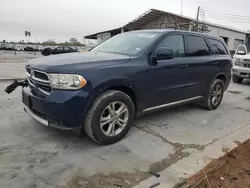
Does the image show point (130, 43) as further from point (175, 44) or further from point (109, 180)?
point (109, 180)

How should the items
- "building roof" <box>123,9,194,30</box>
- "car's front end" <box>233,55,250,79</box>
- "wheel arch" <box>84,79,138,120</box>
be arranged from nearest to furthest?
"wheel arch" <box>84,79,138,120</box> < "car's front end" <box>233,55,250,79</box> < "building roof" <box>123,9,194,30</box>

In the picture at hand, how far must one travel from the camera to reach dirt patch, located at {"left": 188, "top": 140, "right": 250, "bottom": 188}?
2986 mm

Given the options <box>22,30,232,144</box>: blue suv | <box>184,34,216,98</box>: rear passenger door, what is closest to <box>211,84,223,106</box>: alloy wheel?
<box>184,34,216,98</box>: rear passenger door

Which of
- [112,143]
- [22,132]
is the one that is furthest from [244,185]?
[22,132]

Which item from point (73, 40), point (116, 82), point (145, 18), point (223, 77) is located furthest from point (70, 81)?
point (73, 40)

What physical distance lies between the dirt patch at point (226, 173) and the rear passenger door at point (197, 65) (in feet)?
5.37

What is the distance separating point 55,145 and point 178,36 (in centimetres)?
295

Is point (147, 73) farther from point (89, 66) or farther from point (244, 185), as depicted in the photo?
point (244, 185)

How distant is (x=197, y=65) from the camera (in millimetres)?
5055

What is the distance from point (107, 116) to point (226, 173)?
1.76m

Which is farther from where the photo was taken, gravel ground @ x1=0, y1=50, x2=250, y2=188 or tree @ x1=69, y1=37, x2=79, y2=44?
tree @ x1=69, y1=37, x2=79, y2=44

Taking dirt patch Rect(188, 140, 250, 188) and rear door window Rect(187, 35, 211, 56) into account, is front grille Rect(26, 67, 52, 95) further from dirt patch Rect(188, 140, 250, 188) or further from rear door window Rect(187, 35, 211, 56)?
rear door window Rect(187, 35, 211, 56)

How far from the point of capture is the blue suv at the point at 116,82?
3262 mm

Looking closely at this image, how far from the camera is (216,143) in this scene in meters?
3.98
